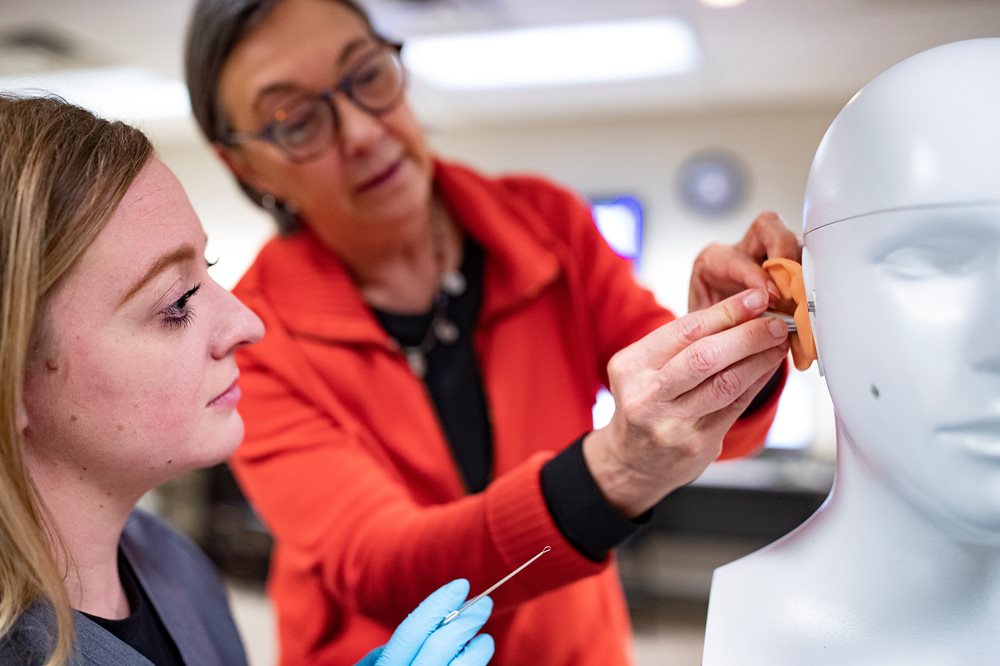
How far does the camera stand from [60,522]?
0.71 metres

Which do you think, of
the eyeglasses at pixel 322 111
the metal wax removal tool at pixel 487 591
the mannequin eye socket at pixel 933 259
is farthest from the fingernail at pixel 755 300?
the eyeglasses at pixel 322 111

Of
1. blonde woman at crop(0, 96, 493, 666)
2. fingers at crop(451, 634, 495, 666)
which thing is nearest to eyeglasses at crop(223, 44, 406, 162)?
blonde woman at crop(0, 96, 493, 666)

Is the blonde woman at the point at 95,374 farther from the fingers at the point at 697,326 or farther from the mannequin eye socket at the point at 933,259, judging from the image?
the mannequin eye socket at the point at 933,259

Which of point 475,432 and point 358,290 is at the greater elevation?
point 358,290

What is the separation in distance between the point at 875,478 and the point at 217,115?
2.73 feet

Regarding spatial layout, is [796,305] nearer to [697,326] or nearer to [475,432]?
[697,326]

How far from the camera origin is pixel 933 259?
54 centimetres

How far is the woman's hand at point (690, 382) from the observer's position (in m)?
0.62

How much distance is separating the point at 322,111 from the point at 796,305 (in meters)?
0.59

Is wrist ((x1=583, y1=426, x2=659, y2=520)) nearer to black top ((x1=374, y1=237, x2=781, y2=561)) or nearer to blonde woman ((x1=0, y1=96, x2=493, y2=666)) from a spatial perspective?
black top ((x1=374, y1=237, x2=781, y2=561))

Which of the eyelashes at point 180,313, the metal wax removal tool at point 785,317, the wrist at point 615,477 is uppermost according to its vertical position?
the eyelashes at point 180,313

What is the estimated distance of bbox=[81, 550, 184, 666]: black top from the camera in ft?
2.47

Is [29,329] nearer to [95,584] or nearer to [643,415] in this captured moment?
[95,584]

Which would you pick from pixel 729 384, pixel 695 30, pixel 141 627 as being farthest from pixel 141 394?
pixel 695 30
